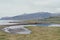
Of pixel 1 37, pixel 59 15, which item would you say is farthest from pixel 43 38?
pixel 59 15

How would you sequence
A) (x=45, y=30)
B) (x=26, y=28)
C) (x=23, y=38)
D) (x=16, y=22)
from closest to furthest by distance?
1. (x=23, y=38)
2. (x=45, y=30)
3. (x=26, y=28)
4. (x=16, y=22)

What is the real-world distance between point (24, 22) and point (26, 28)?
54.9 inches

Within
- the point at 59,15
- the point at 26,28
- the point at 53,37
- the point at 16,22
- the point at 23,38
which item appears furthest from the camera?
the point at 59,15

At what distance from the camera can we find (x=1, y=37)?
12.7m

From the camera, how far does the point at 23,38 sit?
11.9m

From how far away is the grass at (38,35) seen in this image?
12.2 metres

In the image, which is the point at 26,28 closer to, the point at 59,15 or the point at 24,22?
the point at 24,22

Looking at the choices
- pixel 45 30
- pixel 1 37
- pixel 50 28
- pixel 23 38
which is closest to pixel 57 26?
pixel 50 28

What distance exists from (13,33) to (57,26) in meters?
5.14

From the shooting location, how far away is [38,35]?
13.1 m

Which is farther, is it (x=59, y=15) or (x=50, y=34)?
(x=59, y=15)

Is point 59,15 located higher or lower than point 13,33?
higher

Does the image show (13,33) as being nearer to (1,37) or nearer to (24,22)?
(1,37)

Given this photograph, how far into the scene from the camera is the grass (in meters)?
12.2
